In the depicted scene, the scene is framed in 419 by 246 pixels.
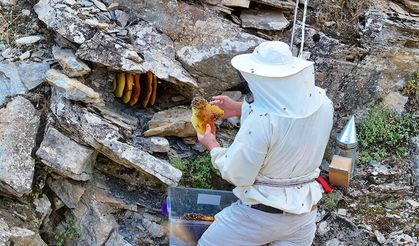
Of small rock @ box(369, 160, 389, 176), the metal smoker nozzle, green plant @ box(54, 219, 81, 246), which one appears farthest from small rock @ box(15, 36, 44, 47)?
small rock @ box(369, 160, 389, 176)

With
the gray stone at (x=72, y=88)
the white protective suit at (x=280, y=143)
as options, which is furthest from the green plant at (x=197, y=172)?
the white protective suit at (x=280, y=143)

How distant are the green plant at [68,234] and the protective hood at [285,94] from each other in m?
1.96

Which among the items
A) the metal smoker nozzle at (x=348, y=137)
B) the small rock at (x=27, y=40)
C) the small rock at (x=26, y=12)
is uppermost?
the small rock at (x=26, y=12)

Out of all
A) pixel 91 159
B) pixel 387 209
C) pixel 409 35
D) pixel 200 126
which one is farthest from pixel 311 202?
pixel 409 35

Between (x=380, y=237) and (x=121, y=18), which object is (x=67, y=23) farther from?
(x=380, y=237)

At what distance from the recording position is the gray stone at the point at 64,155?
14.7 ft

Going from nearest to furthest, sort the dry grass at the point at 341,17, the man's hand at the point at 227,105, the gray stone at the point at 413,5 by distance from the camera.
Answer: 1. the man's hand at the point at 227,105
2. the dry grass at the point at 341,17
3. the gray stone at the point at 413,5

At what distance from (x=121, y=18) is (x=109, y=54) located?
458mm

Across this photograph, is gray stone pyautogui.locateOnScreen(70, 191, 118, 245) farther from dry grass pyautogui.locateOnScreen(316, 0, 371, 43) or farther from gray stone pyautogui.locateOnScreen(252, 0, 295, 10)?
dry grass pyautogui.locateOnScreen(316, 0, 371, 43)

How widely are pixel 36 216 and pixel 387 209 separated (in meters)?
2.68

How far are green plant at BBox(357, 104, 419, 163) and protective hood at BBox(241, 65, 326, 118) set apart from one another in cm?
193

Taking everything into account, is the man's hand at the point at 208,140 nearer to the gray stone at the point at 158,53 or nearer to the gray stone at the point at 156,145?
the gray stone at the point at 156,145

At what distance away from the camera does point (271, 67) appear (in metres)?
3.37

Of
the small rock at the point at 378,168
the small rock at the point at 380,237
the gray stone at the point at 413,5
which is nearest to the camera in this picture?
the small rock at the point at 380,237
